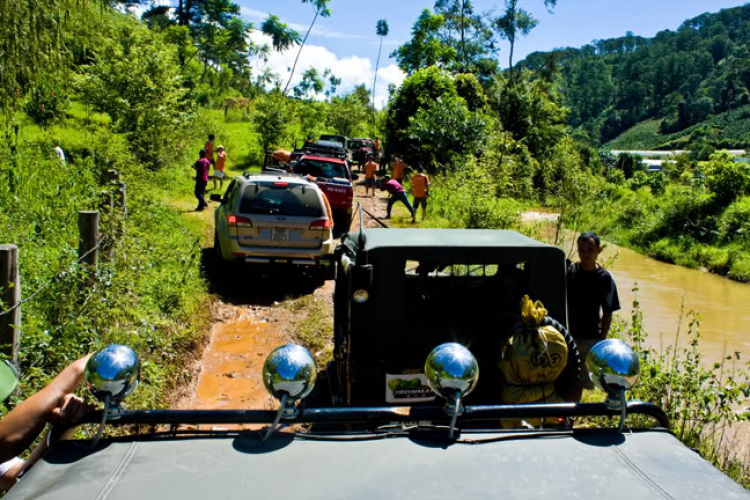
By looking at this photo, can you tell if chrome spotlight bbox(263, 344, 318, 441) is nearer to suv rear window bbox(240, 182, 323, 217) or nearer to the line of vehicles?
the line of vehicles

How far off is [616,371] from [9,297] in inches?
143

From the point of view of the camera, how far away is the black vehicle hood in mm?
1773

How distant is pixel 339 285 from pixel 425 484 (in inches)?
151

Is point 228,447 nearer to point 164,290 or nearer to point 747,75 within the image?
point 164,290

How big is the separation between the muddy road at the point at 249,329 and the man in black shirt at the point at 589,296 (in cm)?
306

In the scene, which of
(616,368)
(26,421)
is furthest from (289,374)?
(616,368)

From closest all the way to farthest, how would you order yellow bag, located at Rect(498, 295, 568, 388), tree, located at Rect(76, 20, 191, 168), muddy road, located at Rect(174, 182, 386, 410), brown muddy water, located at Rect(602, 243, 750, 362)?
yellow bag, located at Rect(498, 295, 568, 388) < muddy road, located at Rect(174, 182, 386, 410) < brown muddy water, located at Rect(602, 243, 750, 362) < tree, located at Rect(76, 20, 191, 168)

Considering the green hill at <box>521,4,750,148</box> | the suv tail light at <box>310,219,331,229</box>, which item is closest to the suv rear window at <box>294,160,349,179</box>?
the suv tail light at <box>310,219,331,229</box>

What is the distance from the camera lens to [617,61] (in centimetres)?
17175

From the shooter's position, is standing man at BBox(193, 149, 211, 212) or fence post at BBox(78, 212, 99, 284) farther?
standing man at BBox(193, 149, 211, 212)

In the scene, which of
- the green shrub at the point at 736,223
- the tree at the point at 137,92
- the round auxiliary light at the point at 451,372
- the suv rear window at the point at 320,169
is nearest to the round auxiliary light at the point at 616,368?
the round auxiliary light at the point at 451,372

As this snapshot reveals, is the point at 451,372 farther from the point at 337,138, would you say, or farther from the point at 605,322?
the point at 337,138

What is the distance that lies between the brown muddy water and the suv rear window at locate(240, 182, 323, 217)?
4.80m

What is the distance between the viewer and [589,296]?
531cm
